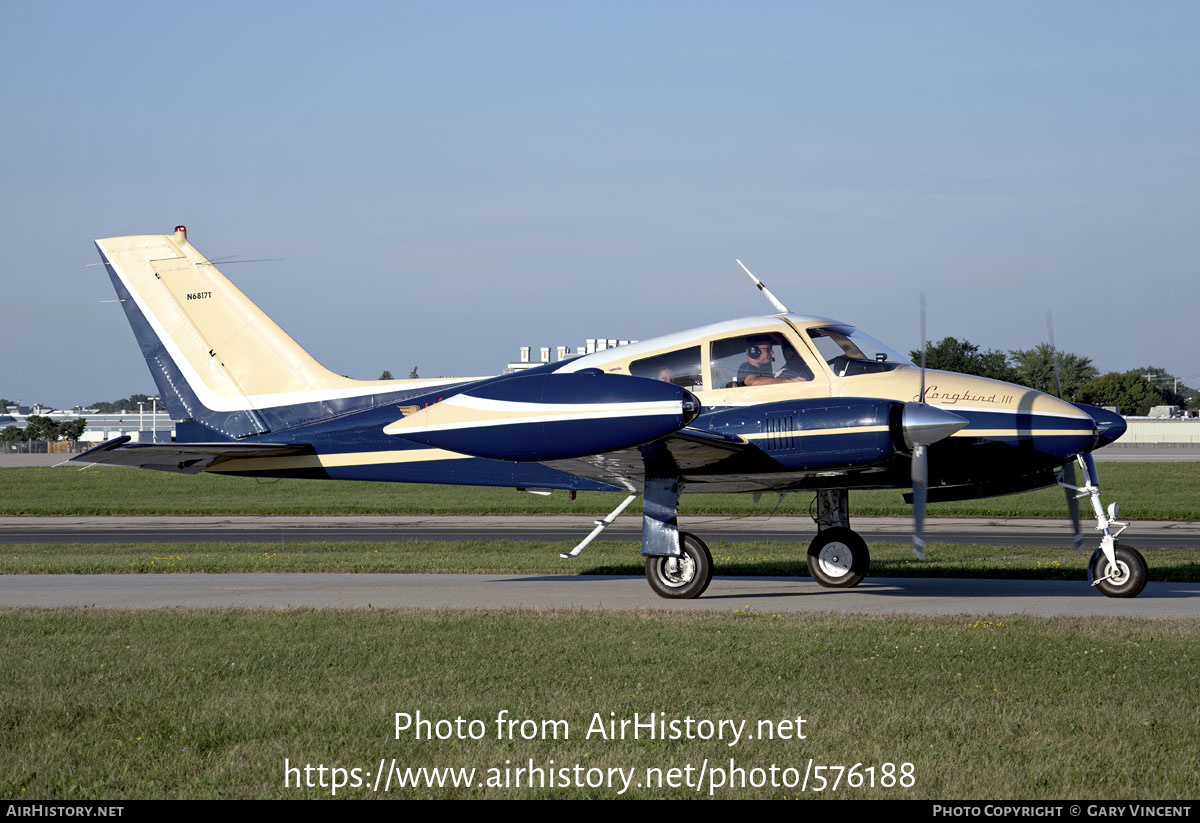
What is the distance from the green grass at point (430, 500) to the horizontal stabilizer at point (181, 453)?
12859 mm

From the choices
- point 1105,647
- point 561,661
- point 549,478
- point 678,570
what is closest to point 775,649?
point 561,661

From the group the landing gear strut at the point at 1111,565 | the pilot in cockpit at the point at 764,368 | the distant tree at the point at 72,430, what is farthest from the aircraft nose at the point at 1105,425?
the distant tree at the point at 72,430

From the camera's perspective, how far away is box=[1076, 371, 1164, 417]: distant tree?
320ft

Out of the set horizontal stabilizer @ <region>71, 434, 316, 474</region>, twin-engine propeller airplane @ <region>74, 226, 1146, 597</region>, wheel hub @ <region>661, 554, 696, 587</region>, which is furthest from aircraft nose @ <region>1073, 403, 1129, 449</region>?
horizontal stabilizer @ <region>71, 434, 316, 474</region>

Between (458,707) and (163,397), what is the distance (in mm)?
10180

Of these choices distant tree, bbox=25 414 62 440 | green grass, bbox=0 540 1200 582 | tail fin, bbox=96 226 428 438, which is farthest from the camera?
distant tree, bbox=25 414 62 440

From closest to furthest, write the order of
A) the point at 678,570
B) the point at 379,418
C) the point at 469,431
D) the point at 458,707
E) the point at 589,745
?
the point at 589,745
the point at 458,707
the point at 469,431
the point at 678,570
the point at 379,418

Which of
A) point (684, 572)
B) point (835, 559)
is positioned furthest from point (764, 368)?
point (835, 559)

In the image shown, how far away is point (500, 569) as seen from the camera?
17.0 metres

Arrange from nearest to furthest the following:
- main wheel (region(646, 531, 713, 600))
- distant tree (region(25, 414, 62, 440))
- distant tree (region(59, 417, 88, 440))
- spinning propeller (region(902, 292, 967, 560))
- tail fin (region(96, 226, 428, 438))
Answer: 1. spinning propeller (region(902, 292, 967, 560))
2. main wheel (region(646, 531, 713, 600))
3. tail fin (region(96, 226, 428, 438))
4. distant tree (region(59, 417, 88, 440))
5. distant tree (region(25, 414, 62, 440))

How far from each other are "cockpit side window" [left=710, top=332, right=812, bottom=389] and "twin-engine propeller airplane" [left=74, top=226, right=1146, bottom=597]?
0.06 ft

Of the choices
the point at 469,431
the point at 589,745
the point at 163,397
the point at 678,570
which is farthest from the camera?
the point at 163,397

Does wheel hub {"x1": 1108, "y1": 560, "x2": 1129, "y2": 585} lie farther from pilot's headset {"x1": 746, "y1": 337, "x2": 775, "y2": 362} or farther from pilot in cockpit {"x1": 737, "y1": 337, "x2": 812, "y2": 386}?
pilot's headset {"x1": 746, "y1": 337, "x2": 775, "y2": 362}

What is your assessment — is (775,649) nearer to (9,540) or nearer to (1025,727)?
(1025,727)
